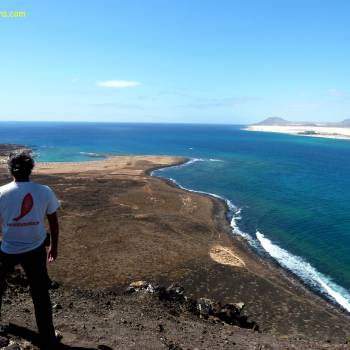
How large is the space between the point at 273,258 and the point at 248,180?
40.4 m

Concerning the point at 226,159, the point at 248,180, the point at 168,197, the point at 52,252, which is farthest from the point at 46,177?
the point at 52,252

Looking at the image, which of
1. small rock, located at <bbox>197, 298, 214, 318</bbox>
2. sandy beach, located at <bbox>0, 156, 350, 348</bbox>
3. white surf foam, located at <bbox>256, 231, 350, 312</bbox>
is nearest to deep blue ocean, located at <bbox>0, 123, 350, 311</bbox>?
white surf foam, located at <bbox>256, 231, 350, 312</bbox>

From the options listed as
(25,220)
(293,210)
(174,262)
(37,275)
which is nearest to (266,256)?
(174,262)

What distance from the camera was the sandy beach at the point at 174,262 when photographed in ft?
75.3

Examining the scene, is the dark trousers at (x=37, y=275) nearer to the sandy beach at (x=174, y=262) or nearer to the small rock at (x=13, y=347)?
the small rock at (x=13, y=347)

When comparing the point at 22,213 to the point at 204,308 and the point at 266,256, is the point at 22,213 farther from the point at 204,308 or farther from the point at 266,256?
the point at 266,256

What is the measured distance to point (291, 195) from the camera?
60750mm

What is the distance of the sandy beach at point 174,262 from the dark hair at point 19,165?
4.54 meters

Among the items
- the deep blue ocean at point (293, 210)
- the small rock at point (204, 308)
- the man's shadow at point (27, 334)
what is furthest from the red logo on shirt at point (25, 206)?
the deep blue ocean at point (293, 210)

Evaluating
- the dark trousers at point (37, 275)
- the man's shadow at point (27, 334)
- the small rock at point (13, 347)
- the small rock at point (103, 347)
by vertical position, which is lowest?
the small rock at point (103, 347)

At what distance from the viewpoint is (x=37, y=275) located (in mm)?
8055

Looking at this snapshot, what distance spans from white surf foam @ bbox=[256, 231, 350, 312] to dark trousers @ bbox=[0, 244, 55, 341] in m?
22.5

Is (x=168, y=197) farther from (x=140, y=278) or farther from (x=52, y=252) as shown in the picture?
(x=52, y=252)

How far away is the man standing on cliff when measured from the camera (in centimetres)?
764
